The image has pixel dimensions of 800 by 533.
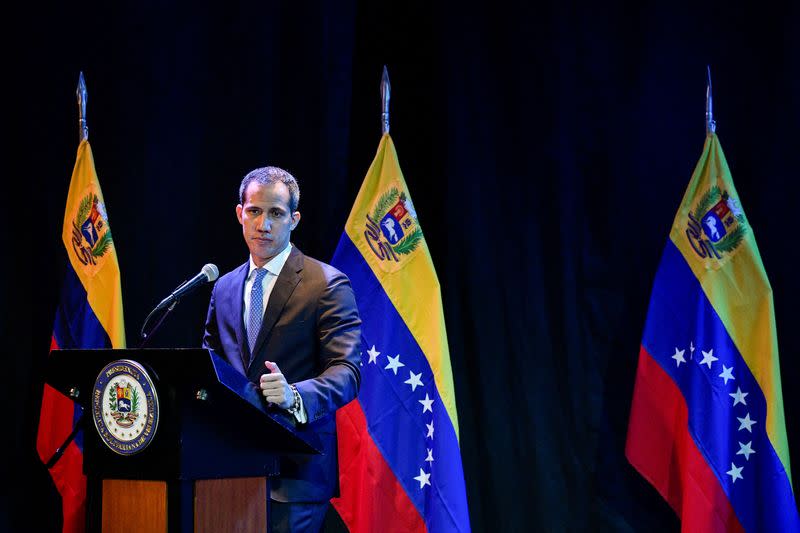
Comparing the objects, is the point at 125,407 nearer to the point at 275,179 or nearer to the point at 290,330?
the point at 290,330

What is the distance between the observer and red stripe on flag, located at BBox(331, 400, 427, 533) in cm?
388

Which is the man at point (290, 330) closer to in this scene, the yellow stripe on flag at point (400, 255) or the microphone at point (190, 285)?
the microphone at point (190, 285)

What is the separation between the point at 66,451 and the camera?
4.07m

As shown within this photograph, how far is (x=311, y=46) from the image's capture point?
14.9 feet

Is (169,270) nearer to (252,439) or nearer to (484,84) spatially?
(484,84)

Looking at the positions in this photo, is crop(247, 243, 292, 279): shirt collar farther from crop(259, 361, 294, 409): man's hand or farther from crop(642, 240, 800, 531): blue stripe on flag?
crop(642, 240, 800, 531): blue stripe on flag

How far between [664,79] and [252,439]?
314 centimetres

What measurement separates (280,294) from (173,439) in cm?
73

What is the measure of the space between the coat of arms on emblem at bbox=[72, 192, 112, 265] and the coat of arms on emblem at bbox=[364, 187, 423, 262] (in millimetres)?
1208

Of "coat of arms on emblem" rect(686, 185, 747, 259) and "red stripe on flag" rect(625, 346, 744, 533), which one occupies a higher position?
"coat of arms on emblem" rect(686, 185, 747, 259)

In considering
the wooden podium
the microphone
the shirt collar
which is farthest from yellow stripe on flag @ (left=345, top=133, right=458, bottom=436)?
the wooden podium

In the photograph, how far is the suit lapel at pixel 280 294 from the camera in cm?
253

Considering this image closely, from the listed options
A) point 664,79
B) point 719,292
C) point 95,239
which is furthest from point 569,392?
point 95,239

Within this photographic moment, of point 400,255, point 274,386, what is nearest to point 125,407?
point 274,386
